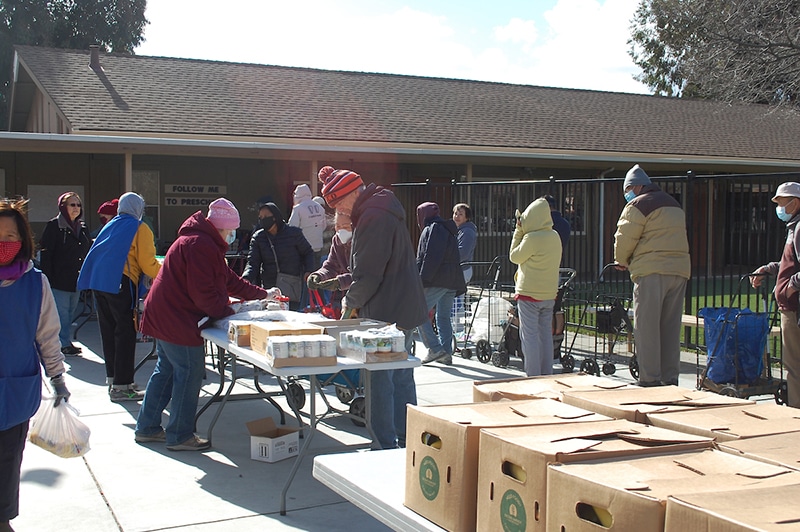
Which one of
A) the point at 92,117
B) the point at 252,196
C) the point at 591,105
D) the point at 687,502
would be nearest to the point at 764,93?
the point at 591,105

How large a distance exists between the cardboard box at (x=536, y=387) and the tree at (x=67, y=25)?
40109 millimetres

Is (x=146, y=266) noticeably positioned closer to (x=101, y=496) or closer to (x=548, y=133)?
(x=101, y=496)

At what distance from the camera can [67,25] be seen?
41250mm

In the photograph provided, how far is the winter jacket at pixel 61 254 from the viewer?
10.1 m

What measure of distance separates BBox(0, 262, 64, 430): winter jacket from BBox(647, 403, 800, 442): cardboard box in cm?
275

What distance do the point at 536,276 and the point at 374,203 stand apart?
10.0 ft

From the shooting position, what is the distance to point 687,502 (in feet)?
6.26

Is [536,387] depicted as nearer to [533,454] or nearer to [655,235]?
[533,454]

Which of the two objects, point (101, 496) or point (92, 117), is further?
point (92, 117)

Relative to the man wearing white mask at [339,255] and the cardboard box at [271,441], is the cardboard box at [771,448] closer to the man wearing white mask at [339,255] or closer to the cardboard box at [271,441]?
the cardboard box at [271,441]

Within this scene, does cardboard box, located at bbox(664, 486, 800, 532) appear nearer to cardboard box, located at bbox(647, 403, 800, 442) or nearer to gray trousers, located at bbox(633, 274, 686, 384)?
cardboard box, located at bbox(647, 403, 800, 442)

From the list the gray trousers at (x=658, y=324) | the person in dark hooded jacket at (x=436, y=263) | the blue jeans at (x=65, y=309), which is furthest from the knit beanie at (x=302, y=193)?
the gray trousers at (x=658, y=324)

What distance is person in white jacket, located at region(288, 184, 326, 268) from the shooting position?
1127cm

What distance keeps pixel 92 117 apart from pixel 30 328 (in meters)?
14.1
